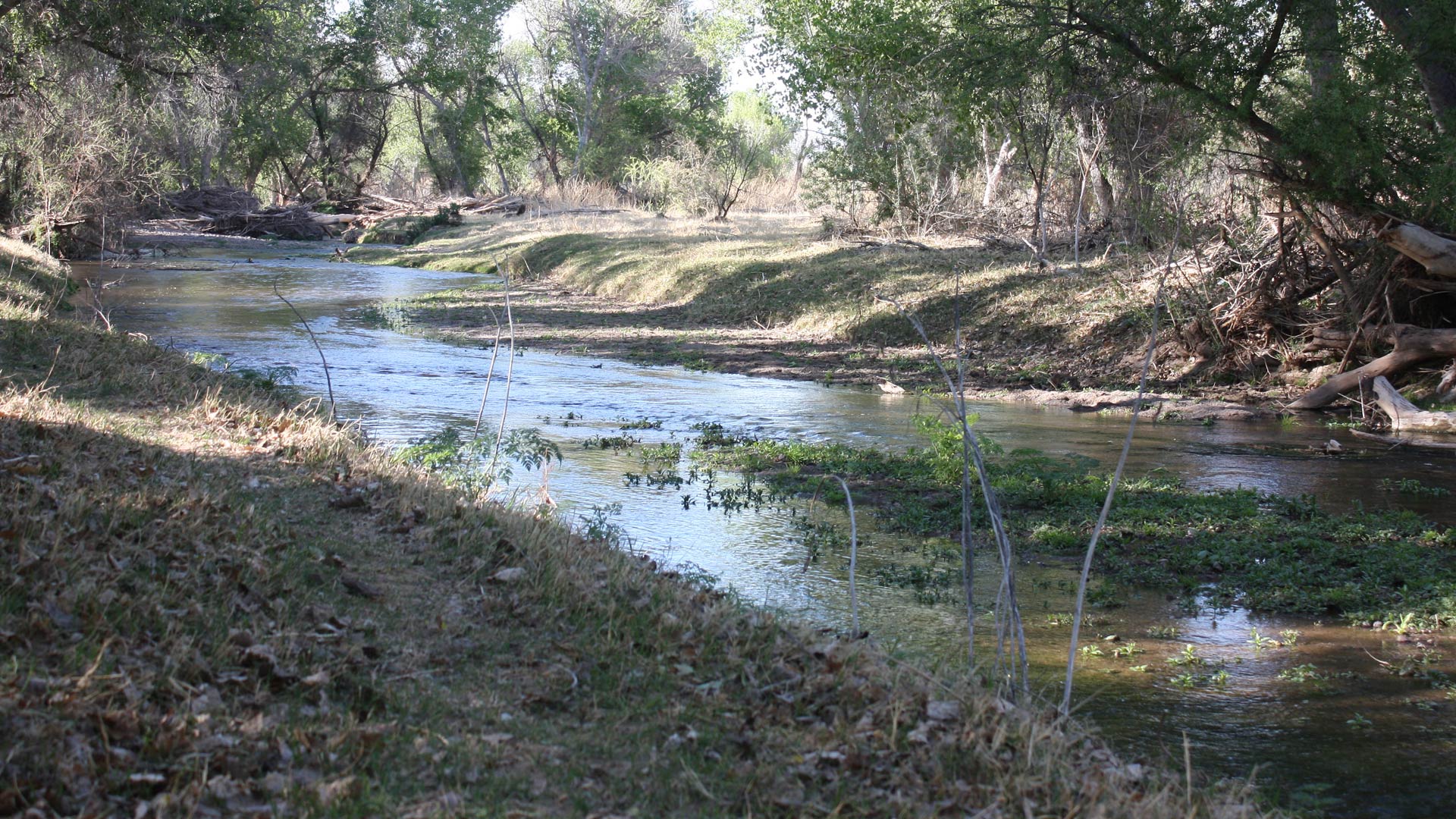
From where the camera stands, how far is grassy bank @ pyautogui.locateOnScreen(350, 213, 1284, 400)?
14.5m

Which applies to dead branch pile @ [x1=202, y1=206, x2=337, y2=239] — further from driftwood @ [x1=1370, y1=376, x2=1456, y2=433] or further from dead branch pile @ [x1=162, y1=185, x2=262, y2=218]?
driftwood @ [x1=1370, y1=376, x2=1456, y2=433]

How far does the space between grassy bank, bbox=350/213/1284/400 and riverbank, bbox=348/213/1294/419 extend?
0.12 feet

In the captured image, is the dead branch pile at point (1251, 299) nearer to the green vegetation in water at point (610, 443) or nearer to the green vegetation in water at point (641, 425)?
the green vegetation in water at point (641, 425)

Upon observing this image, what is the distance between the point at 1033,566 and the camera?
22.1 ft

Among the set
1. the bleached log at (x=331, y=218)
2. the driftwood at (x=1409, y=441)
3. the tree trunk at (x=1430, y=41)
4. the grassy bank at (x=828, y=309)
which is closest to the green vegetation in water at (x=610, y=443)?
the grassy bank at (x=828, y=309)

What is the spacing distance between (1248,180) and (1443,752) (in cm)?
1063

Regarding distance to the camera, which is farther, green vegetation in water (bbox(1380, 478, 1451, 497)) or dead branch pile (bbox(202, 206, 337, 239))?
dead branch pile (bbox(202, 206, 337, 239))

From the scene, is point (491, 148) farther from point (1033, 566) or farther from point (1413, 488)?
point (1033, 566)

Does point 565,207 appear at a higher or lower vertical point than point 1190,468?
higher

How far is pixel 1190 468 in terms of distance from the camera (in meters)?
9.41

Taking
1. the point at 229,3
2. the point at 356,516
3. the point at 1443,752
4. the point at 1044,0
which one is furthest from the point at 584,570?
the point at 229,3

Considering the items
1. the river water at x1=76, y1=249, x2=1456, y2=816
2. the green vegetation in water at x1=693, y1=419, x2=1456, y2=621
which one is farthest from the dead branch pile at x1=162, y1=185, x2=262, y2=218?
the green vegetation in water at x1=693, y1=419, x2=1456, y2=621

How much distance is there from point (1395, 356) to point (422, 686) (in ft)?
38.6

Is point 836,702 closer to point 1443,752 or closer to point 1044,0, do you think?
point 1443,752
